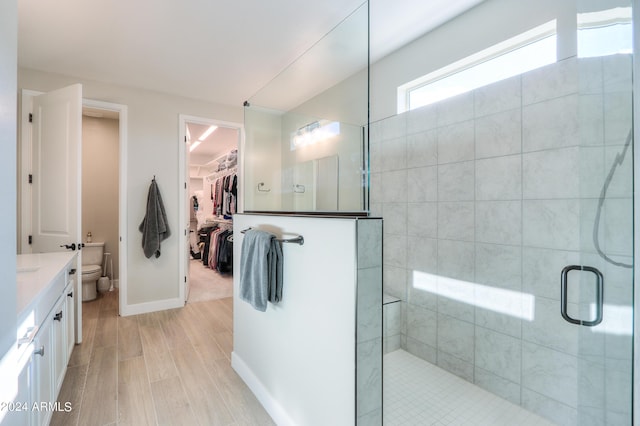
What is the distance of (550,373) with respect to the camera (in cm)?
171

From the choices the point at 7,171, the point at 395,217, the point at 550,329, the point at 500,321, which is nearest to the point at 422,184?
the point at 395,217

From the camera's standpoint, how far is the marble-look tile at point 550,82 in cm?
165

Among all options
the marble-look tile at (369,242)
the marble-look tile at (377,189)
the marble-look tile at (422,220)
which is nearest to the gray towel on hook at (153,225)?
the marble-look tile at (377,189)

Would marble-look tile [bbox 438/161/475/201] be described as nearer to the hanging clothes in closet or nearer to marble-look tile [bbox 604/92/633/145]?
marble-look tile [bbox 604/92/633/145]

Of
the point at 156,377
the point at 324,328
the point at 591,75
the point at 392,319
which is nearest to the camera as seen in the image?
the point at 591,75

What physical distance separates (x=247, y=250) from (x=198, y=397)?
3.49 ft

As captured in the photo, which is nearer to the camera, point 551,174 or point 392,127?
point 551,174

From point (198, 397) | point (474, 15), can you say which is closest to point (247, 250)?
point (198, 397)

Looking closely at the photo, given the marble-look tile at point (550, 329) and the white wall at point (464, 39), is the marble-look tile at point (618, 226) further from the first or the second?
the white wall at point (464, 39)

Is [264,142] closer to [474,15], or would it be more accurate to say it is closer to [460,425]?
[474,15]

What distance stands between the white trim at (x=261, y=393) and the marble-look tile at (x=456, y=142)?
6.76 feet

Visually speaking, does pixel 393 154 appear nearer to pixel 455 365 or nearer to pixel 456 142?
pixel 456 142

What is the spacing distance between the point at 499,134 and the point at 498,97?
10.0 inches

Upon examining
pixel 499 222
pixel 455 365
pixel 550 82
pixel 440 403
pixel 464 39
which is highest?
pixel 464 39
